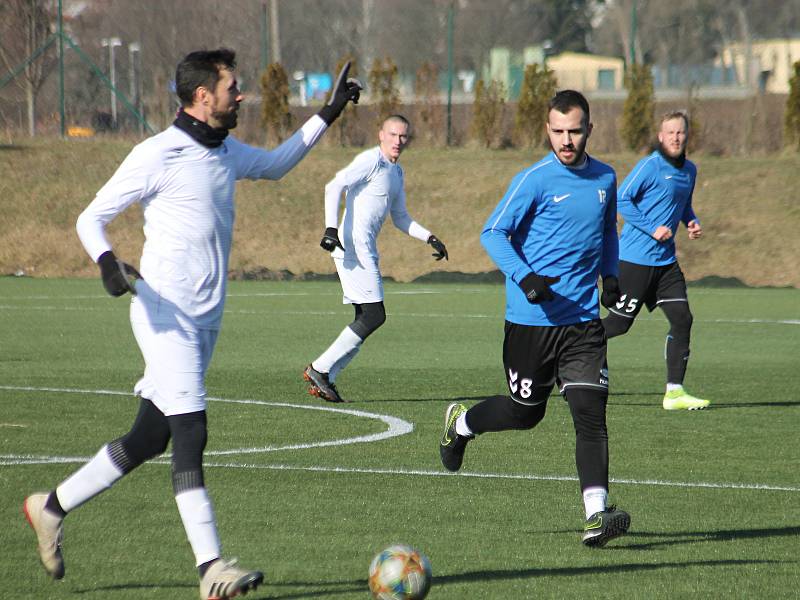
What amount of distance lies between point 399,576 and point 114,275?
1576 mm

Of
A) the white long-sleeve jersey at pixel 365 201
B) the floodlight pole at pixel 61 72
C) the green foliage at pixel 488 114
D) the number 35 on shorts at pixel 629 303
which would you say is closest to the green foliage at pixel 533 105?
the green foliage at pixel 488 114

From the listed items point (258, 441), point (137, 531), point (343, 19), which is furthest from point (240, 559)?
point (343, 19)

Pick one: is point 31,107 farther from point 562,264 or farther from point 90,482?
point 90,482

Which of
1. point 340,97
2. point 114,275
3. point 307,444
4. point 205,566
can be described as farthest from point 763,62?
point 205,566

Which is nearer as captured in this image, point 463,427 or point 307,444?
point 463,427

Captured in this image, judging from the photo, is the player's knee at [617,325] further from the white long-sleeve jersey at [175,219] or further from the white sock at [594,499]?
the white long-sleeve jersey at [175,219]

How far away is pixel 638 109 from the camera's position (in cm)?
3619

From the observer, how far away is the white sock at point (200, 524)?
554 cm

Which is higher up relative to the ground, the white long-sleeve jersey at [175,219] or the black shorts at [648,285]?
the white long-sleeve jersey at [175,219]

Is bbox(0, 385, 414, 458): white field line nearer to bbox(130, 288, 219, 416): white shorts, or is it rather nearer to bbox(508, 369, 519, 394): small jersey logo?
bbox(508, 369, 519, 394): small jersey logo

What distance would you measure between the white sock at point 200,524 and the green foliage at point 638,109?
102ft

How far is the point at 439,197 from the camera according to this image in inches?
1358

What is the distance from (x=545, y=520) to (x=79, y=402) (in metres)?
5.49

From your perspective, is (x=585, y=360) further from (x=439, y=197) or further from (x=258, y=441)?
(x=439, y=197)
